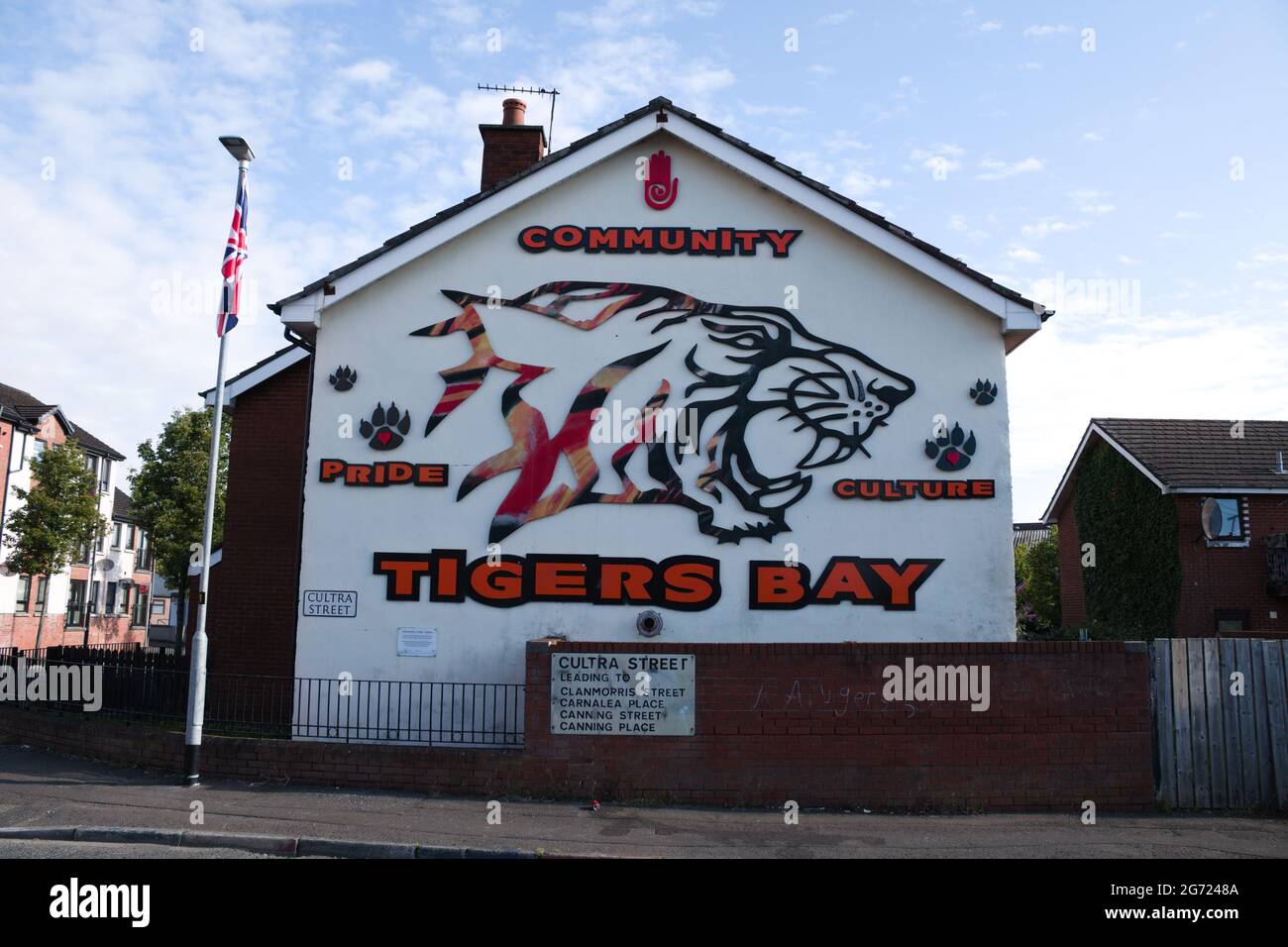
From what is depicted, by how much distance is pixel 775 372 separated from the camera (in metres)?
13.3

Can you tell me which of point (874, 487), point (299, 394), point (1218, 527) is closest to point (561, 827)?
point (874, 487)

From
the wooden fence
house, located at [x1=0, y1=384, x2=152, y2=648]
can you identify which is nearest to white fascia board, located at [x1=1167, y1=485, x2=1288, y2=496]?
the wooden fence

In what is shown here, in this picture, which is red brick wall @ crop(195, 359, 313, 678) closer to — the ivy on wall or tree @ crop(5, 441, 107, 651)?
the ivy on wall

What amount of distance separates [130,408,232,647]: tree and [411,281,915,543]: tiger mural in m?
19.9

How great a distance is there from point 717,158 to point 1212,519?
16894 mm

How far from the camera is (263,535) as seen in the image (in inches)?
594

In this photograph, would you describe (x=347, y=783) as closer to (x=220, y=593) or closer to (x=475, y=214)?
(x=220, y=593)

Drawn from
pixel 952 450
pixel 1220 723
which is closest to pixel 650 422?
pixel 952 450

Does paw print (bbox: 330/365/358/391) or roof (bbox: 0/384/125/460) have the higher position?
roof (bbox: 0/384/125/460)

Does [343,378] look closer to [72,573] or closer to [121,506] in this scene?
[72,573]

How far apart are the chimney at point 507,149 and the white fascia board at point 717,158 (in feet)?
9.86

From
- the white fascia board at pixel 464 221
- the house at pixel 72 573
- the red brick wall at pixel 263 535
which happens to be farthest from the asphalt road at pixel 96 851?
the house at pixel 72 573

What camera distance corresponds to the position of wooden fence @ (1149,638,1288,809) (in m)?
10.8
